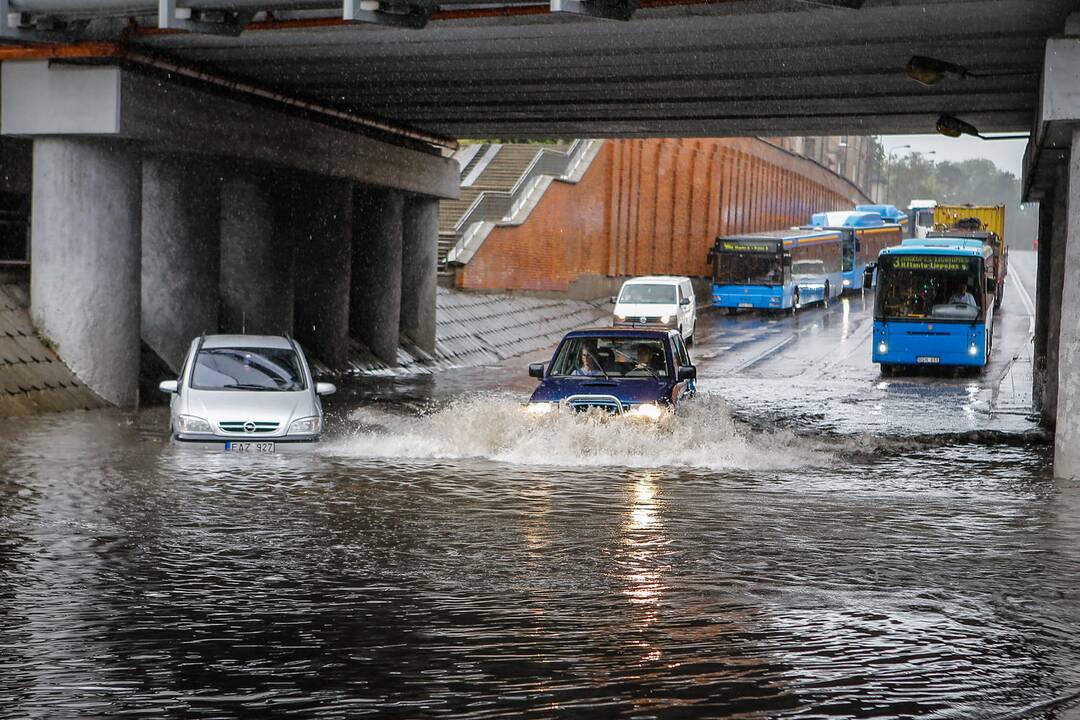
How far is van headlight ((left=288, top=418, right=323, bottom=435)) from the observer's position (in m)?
17.1

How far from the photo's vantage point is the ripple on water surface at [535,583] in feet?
24.7

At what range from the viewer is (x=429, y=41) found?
68.6 ft

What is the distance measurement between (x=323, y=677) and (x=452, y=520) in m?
5.56

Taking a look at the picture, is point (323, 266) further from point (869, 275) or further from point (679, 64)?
point (869, 275)

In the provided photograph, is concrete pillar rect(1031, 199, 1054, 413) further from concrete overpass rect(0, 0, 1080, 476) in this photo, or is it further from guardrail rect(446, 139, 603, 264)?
guardrail rect(446, 139, 603, 264)

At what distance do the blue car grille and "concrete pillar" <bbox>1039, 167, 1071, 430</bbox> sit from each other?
42.3ft

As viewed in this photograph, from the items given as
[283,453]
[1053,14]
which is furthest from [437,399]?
[1053,14]

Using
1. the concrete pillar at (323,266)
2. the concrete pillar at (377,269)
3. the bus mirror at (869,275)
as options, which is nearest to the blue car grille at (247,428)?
the concrete pillar at (323,266)

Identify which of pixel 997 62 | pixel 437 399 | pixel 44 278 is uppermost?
pixel 997 62

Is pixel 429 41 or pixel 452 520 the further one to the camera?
pixel 429 41

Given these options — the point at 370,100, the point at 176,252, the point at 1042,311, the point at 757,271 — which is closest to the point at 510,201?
the point at 757,271

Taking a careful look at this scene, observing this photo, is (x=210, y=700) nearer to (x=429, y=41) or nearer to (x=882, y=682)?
(x=882, y=682)

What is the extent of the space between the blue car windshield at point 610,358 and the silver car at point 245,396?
2911 millimetres

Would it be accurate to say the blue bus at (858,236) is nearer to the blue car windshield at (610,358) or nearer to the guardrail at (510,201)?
the guardrail at (510,201)
